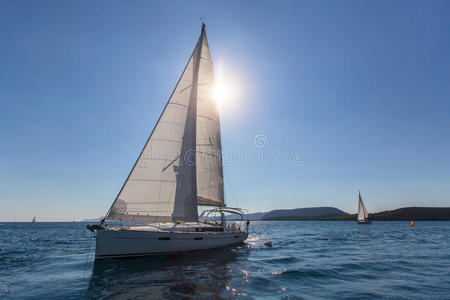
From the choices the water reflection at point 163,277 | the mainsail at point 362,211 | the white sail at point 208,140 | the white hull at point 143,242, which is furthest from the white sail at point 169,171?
the mainsail at point 362,211

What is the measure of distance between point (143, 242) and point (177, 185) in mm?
4569

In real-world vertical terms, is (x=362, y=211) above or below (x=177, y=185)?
below

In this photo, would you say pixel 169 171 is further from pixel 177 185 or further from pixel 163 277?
pixel 163 277

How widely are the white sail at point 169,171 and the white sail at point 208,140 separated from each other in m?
2.09

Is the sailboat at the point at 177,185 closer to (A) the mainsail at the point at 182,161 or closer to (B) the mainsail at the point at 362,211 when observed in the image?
(A) the mainsail at the point at 182,161

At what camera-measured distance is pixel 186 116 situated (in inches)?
791

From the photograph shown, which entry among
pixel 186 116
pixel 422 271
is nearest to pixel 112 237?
pixel 186 116

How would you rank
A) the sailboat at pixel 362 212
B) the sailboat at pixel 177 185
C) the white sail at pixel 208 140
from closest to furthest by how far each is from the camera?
Answer: the sailboat at pixel 177 185 < the white sail at pixel 208 140 < the sailboat at pixel 362 212

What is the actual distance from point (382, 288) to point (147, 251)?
43.8 feet

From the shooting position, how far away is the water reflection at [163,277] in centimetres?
1010

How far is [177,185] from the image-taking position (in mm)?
18203

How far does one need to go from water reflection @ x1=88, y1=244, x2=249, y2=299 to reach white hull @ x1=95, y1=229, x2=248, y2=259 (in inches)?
20.7

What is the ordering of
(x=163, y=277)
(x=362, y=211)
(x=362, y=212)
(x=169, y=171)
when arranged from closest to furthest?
(x=163, y=277)
(x=169, y=171)
(x=362, y=211)
(x=362, y=212)

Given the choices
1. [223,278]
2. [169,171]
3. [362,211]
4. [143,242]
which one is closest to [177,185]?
[169,171]
